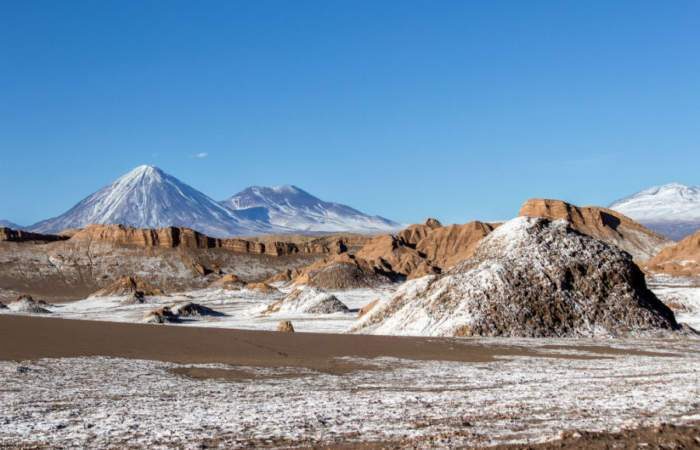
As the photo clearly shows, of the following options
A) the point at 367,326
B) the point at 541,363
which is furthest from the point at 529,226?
the point at 541,363

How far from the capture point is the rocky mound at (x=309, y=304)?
57.7 metres

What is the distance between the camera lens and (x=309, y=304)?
192ft

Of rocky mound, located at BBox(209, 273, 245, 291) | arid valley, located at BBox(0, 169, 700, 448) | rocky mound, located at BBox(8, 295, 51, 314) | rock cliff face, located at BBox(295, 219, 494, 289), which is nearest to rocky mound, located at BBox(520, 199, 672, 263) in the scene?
rock cliff face, located at BBox(295, 219, 494, 289)

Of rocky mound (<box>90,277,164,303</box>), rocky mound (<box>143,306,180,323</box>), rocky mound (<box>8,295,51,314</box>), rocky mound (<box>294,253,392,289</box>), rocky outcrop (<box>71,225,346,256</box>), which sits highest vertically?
rocky outcrop (<box>71,225,346,256</box>)

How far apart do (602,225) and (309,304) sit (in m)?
74.9

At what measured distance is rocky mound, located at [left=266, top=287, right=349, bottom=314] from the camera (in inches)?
2271

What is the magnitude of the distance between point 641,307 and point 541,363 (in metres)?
14.3

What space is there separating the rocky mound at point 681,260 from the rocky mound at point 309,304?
43.6 metres

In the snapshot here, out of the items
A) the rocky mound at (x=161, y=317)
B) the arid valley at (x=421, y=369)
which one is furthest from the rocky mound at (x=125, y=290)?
the arid valley at (x=421, y=369)

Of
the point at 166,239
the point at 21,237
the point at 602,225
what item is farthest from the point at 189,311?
the point at 21,237

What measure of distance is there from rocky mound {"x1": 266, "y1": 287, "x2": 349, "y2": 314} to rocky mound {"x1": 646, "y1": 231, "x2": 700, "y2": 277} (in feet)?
143

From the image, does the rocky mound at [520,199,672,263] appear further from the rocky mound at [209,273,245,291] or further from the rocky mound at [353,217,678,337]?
the rocky mound at [353,217,678,337]

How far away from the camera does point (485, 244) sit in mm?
35906

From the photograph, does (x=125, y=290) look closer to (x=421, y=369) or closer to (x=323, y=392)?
(x=421, y=369)
